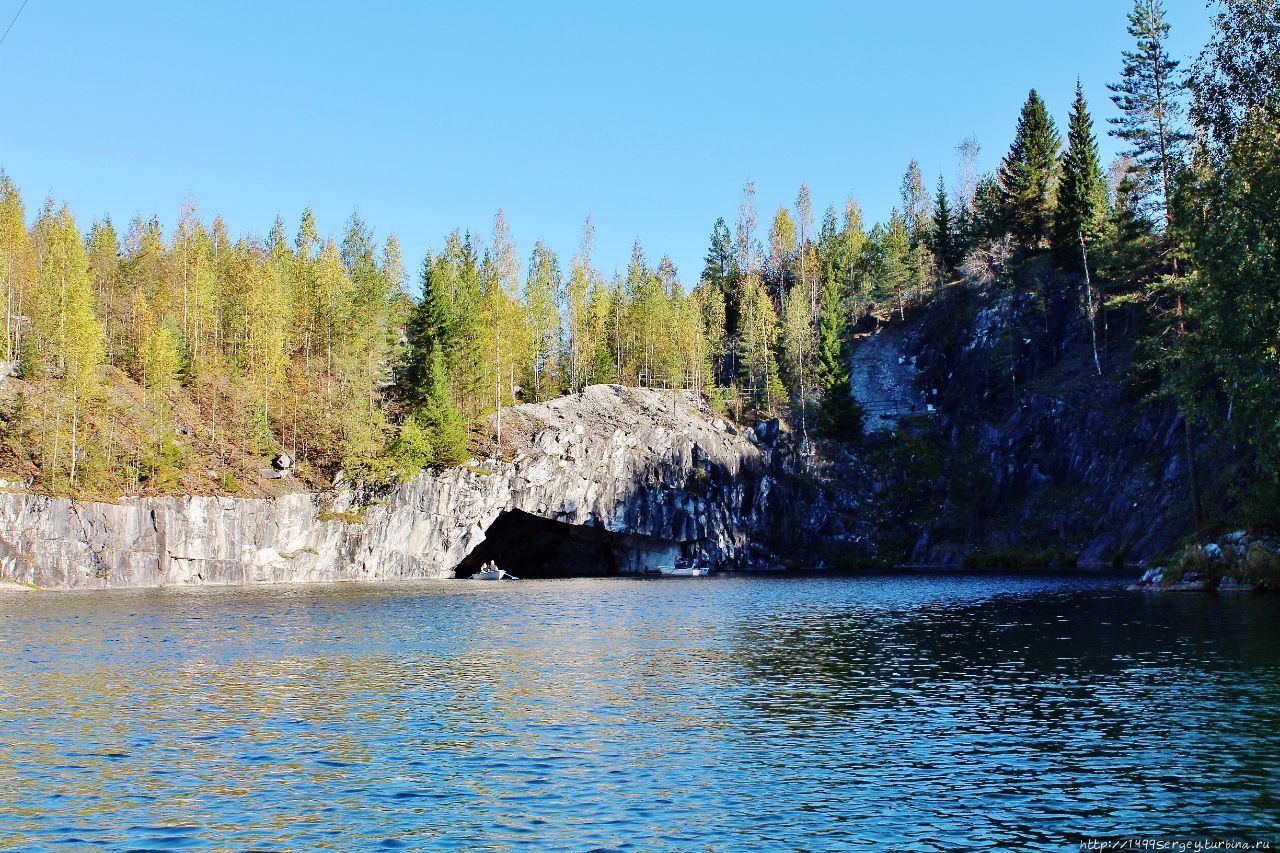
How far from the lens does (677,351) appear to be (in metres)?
120

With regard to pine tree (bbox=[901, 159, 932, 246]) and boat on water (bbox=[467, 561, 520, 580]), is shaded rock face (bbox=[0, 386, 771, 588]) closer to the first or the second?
boat on water (bbox=[467, 561, 520, 580])

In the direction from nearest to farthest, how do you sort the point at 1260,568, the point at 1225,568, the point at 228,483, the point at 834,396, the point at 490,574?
the point at 1260,568 < the point at 1225,568 < the point at 228,483 < the point at 490,574 < the point at 834,396

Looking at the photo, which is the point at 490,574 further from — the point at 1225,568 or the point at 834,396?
the point at 1225,568

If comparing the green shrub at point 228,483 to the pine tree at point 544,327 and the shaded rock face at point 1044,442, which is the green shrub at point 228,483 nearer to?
the pine tree at point 544,327

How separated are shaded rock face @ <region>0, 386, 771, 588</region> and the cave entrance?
1.29 ft

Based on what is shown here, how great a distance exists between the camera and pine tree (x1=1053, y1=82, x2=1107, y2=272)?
10606cm

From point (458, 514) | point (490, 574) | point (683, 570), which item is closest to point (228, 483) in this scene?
point (458, 514)

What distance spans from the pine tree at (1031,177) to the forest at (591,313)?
1.04 ft

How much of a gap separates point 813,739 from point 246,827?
1235 cm

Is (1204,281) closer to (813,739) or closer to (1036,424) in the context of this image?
(813,739)

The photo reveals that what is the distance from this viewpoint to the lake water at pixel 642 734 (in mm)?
15539

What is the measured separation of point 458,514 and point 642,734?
7285 cm

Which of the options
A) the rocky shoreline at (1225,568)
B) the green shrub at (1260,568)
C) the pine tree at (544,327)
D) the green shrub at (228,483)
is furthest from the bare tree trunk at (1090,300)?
the green shrub at (228,483)

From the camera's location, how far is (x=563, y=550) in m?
111
